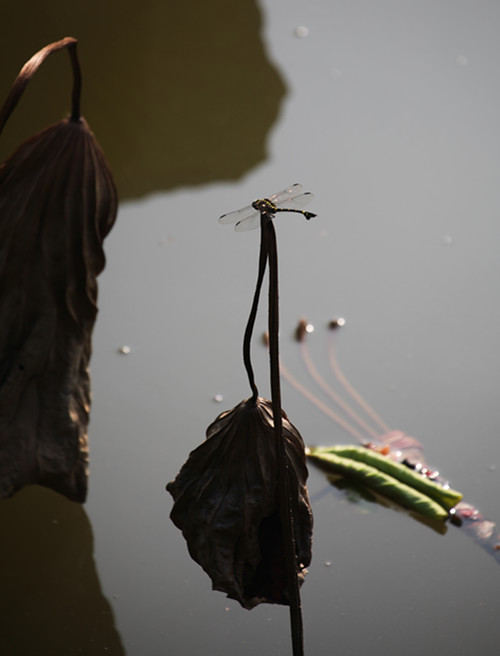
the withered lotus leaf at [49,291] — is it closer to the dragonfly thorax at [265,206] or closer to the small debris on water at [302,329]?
the dragonfly thorax at [265,206]

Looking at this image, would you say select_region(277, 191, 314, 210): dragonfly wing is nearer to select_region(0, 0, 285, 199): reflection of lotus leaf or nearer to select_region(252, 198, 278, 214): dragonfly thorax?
select_region(252, 198, 278, 214): dragonfly thorax

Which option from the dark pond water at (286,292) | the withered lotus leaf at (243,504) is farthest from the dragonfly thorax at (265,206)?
the dark pond water at (286,292)

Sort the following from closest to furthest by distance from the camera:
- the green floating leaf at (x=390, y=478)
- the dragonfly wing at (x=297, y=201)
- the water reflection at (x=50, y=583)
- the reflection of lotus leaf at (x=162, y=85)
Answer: the dragonfly wing at (x=297, y=201) < the water reflection at (x=50, y=583) < the green floating leaf at (x=390, y=478) < the reflection of lotus leaf at (x=162, y=85)

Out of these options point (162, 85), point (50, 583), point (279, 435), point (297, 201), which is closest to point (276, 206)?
point (297, 201)

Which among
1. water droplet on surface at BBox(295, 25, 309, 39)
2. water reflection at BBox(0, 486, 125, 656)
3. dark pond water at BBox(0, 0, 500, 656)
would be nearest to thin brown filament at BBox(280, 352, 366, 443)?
dark pond water at BBox(0, 0, 500, 656)

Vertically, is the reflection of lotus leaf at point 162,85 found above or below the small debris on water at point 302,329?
above

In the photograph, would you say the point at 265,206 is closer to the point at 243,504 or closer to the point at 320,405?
the point at 243,504
